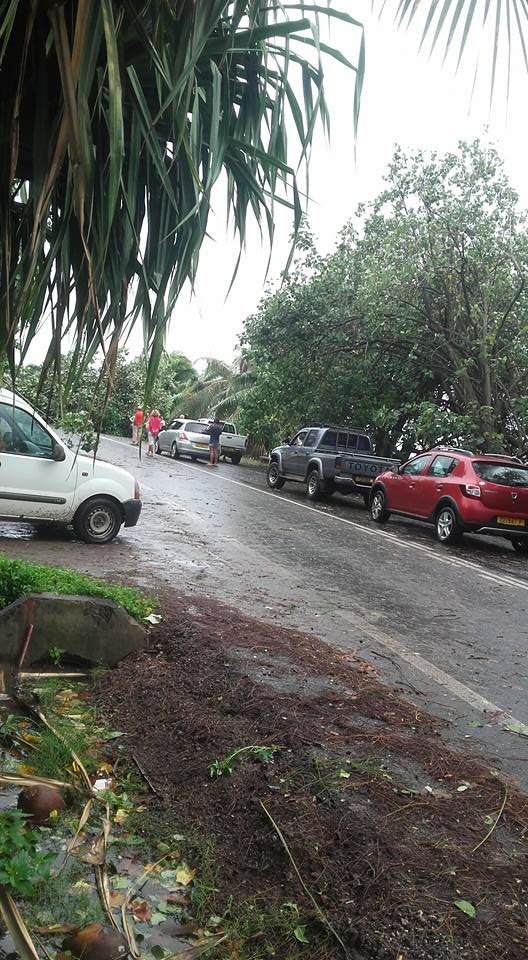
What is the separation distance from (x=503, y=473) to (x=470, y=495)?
759 millimetres

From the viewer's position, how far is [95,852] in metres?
3.38

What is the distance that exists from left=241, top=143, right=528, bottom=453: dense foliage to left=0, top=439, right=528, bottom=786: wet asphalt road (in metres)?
5.60

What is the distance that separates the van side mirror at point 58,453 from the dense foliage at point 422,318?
11920 millimetres

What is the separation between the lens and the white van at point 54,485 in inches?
381

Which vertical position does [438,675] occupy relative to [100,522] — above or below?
below

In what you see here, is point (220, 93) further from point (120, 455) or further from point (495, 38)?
point (120, 455)

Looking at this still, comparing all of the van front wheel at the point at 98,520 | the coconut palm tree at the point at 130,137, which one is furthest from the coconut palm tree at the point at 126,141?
the van front wheel at the point at 98,520

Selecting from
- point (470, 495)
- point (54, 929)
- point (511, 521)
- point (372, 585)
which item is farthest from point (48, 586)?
point (511, 521)

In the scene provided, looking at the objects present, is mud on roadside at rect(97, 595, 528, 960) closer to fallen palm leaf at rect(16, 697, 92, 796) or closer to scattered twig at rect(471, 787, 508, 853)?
scattered twig at rect(471, 787, 508, 853)

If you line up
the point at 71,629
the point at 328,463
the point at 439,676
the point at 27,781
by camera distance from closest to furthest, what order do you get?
the point at 27,781 < the point at 71,629 < the point at 439,676 < the point at 328,463

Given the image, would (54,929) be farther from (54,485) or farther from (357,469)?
(357,469)

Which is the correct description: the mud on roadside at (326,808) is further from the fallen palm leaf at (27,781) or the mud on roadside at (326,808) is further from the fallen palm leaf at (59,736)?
the fallen palm leaf at (27,781)

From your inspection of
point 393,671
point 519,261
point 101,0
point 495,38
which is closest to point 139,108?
point 101,0

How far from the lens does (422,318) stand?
22094 millimetres
